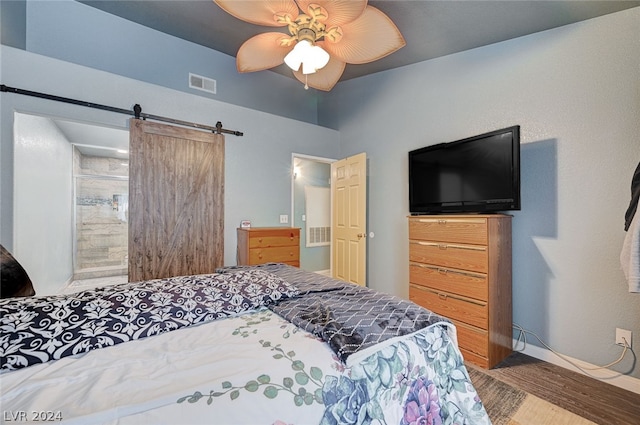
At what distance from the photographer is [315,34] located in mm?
1822

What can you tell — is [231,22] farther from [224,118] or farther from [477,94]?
[477,94]

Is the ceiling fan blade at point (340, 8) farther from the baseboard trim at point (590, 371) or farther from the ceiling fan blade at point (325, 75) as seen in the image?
the baseboard trim at point (590, 371)

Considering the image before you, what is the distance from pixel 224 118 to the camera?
10.2 feet

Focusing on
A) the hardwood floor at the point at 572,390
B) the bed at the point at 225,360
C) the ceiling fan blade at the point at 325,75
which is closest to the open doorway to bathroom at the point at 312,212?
the ceiling fan blade at the point at 325,75

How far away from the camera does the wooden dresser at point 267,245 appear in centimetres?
295

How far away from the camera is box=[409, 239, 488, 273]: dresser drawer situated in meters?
2.11

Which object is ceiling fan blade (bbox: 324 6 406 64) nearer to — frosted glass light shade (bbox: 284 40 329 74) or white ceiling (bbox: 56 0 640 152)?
frosted glass light shade (bbox: 284 40 329 74)

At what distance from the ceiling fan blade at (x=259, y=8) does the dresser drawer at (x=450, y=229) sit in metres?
1.98

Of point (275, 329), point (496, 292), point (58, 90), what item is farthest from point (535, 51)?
point (58, 90)

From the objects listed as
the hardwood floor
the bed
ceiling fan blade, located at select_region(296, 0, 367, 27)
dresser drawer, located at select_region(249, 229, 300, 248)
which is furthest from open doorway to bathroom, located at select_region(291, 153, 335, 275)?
the bed

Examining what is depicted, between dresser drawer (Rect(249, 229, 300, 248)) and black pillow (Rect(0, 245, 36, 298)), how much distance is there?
1.70 m

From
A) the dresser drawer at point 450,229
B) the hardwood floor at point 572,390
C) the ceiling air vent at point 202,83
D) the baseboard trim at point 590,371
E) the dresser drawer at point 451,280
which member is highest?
the ceiling air vent at point 202,83

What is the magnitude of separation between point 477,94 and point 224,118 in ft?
8.96

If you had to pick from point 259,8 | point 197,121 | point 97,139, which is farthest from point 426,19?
point 97,139
